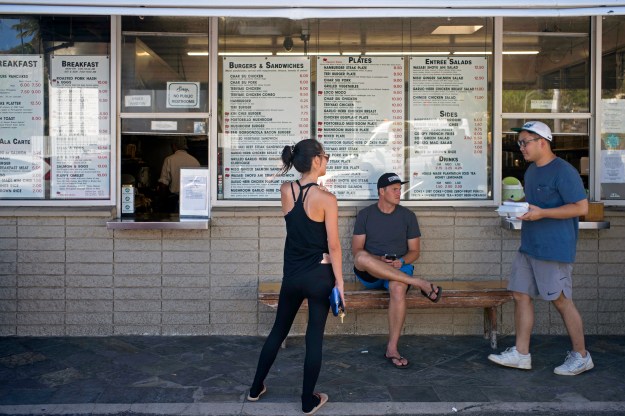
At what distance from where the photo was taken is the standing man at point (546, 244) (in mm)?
5566

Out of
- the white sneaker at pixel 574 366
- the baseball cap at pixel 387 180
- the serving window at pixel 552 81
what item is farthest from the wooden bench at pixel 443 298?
the serving window at pixel 552 81

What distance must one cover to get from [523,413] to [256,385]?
184cm

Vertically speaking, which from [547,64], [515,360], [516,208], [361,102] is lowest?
[515,360]

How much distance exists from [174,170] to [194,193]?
0.34 metres

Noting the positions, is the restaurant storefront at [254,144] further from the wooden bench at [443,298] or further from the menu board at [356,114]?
the wooden bench at [443,298]

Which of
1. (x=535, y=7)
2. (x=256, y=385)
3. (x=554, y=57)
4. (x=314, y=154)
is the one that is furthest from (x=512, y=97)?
(x=256, y=385)

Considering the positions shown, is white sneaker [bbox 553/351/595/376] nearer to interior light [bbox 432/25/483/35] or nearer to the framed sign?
interior light [bbox 432/25/483/35]

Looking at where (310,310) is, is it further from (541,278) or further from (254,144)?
(254,144)

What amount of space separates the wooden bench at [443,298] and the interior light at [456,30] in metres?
2.41

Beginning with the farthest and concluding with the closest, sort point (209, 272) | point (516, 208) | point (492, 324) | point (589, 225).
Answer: point (209, 272)
point (589, 225)
point (492, 324)
point (516, 208)

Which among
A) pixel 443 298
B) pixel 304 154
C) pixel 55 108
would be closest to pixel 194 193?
pixel 55 108

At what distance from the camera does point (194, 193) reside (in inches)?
271

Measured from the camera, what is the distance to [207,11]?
5.70 m

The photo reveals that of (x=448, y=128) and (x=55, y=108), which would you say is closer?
(x=55, y=108)
